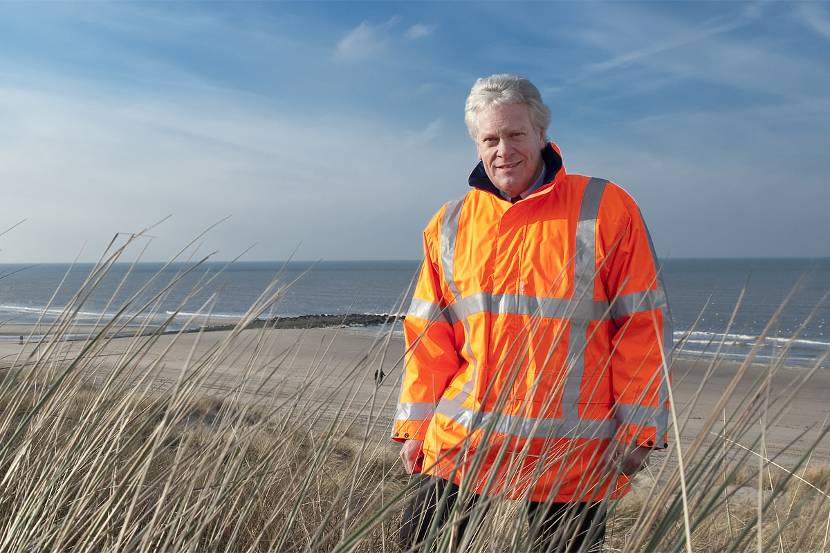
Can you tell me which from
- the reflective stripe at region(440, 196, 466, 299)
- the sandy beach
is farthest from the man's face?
the sandy beach

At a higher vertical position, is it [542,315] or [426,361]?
[542,315]

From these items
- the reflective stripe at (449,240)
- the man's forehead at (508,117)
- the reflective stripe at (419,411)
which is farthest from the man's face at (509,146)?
the reflective stripe at (419,411)

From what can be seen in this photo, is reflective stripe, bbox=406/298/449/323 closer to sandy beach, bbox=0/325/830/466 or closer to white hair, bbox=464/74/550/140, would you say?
sandy beach, bbox=0/325/830/466

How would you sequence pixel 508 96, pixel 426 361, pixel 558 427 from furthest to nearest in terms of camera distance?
pixel 426 361
pixel 508 96
pixel 558 427

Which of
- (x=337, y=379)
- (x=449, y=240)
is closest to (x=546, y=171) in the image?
(x=449, y=240)

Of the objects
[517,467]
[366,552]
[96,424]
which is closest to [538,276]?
[517,467]

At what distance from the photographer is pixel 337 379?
2.42m

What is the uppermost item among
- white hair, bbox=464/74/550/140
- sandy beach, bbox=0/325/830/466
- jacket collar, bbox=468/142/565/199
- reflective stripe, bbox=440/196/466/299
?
white hair, bbox=464/74/550/140

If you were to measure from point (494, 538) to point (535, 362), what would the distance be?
58 centimetres

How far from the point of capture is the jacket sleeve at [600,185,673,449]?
1.81 m

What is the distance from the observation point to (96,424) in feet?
5.49

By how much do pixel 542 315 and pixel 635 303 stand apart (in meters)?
0.32

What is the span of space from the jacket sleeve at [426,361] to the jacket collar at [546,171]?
25 cm

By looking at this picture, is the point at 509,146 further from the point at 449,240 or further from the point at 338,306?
the point at 338,306
